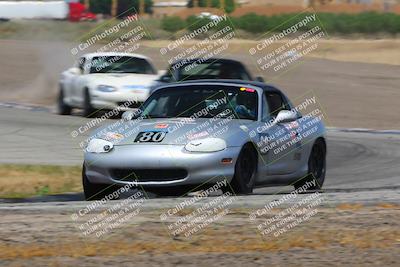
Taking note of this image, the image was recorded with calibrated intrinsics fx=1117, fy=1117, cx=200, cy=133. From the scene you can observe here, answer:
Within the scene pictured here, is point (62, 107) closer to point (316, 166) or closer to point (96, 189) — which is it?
point (316, 166)

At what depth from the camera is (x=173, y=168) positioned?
35.9 feet

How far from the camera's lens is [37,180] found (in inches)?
535

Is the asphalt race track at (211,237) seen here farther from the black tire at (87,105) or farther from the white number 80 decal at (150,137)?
the black tire at (87,105)

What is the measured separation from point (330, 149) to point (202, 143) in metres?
8.44

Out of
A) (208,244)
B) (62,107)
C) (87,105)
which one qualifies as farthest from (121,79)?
(208,244)

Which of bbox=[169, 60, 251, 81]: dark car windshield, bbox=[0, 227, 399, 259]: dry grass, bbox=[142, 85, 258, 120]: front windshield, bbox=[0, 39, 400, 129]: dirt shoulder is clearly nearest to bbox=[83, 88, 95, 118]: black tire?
bbox=[169, 60, 251, 81]: dark car windshield

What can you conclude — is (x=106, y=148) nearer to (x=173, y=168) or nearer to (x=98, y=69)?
(x=173, y=168)

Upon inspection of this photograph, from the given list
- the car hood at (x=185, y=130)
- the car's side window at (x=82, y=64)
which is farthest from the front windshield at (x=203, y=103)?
the car's side window at (x=82, y=64)

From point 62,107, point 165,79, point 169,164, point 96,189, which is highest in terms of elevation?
point 169,164

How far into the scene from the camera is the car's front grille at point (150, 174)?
11031 mm

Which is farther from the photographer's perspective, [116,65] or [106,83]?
[116,65]

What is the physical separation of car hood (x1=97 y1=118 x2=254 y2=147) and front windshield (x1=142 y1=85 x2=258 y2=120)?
0.77 feet

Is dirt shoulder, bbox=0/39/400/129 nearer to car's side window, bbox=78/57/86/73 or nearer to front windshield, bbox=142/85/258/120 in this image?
car's side window, bbox=78/57/86/73

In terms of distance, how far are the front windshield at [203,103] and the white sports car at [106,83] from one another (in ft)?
30.4
